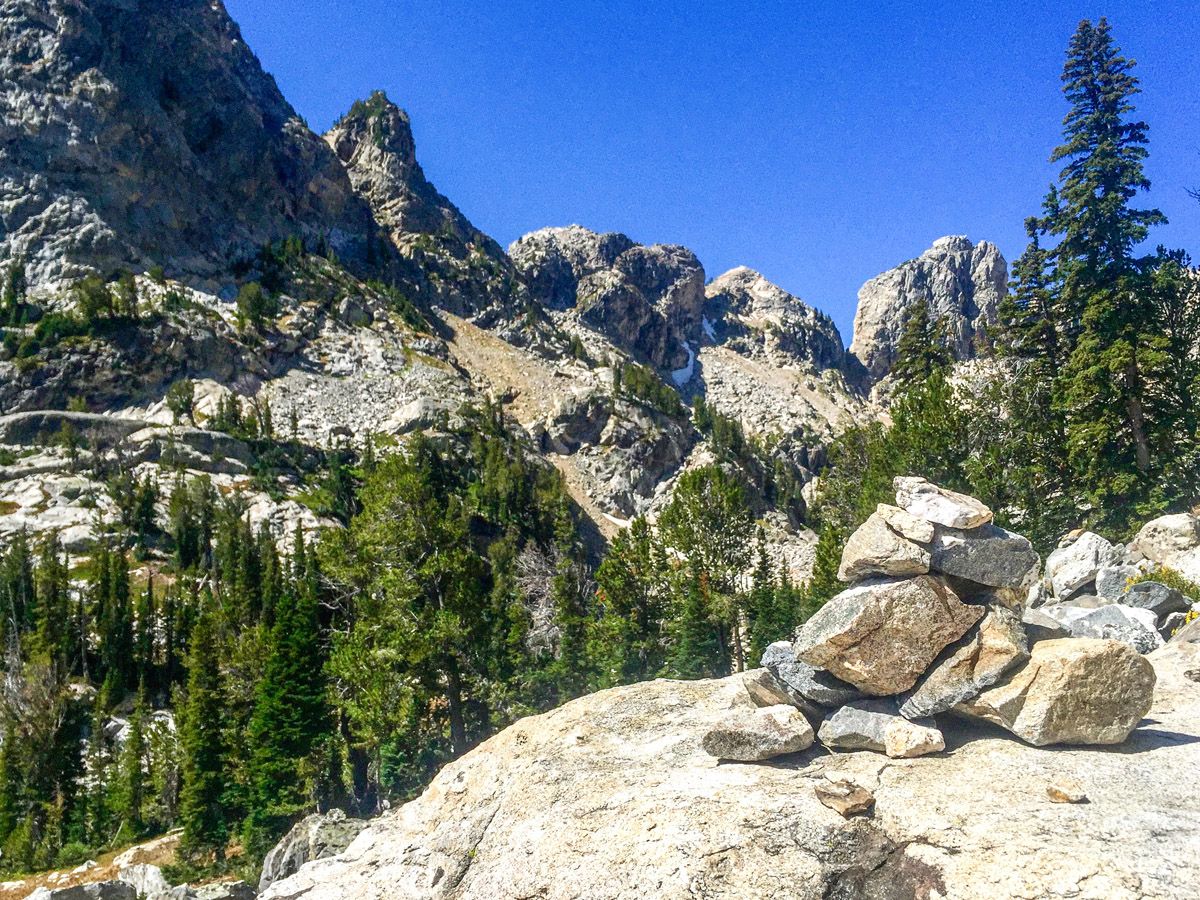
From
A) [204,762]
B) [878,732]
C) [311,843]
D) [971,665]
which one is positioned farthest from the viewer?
[204,762]

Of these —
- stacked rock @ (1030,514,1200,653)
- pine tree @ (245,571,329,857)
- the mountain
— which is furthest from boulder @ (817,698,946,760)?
the mountain

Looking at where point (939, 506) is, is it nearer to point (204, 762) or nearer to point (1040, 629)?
point (1040, 629)

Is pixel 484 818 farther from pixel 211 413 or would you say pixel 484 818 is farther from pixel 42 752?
pixel 211 413

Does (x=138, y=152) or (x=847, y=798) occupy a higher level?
(x=138, y=152)

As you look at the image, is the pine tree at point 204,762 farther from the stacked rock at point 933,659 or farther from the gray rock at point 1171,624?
the gray rock at point 1171,624

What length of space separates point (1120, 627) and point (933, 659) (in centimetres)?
766

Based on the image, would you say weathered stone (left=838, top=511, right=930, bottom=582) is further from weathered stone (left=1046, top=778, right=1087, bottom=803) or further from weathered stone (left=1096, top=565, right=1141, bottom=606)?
weathered stone (left=1096, top=565, right=1141, bottom=606)

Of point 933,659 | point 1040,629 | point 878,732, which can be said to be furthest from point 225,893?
point 1040,629

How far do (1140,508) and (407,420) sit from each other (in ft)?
362

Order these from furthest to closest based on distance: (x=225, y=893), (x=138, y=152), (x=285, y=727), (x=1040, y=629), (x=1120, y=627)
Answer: (x=138, y=152), (x=285, y=727), (x=225, y=893), (x=1120, y=627), (x=1040, y=629)

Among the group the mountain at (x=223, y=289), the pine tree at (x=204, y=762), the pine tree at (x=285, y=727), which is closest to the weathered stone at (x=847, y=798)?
the pine tree at (x=285, y=727)

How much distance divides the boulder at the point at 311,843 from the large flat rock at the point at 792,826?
22.7 feet

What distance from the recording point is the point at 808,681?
1270 centimetres

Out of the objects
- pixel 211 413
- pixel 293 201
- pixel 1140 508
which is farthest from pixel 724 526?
pixel 293 201
